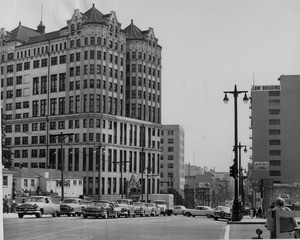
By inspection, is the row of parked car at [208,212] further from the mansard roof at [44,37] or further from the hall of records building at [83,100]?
the mansard roof at [44,37]

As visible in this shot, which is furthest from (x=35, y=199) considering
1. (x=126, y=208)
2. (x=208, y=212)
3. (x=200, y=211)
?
(x=200, y=211)

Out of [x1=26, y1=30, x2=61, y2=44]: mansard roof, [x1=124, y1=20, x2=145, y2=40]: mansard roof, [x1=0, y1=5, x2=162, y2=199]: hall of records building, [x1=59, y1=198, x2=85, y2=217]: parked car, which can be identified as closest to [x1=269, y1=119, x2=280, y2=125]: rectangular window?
[x1=0, y1=5, x2=162, y2=199]: hall of records building

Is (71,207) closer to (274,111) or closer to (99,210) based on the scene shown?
(99,210)

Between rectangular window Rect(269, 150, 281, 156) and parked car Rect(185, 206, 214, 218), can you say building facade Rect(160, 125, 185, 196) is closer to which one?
rectangular window Rect(269, 150, 281, 156)

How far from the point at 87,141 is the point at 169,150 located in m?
46.8

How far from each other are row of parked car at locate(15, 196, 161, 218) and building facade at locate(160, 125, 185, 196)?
84139mm

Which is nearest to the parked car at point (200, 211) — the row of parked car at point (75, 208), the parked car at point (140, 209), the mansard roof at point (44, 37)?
the parked car at point (140, 209)

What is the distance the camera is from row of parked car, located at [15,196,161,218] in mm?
23969

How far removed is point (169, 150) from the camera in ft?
393

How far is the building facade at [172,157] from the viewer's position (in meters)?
118

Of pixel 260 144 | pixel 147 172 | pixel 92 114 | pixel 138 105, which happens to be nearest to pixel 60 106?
pixel 92 114

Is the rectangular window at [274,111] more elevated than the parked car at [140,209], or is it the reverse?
the rectangular window at [274,111]

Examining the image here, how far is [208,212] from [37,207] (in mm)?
17762

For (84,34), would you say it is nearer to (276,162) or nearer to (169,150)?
(276,162)
